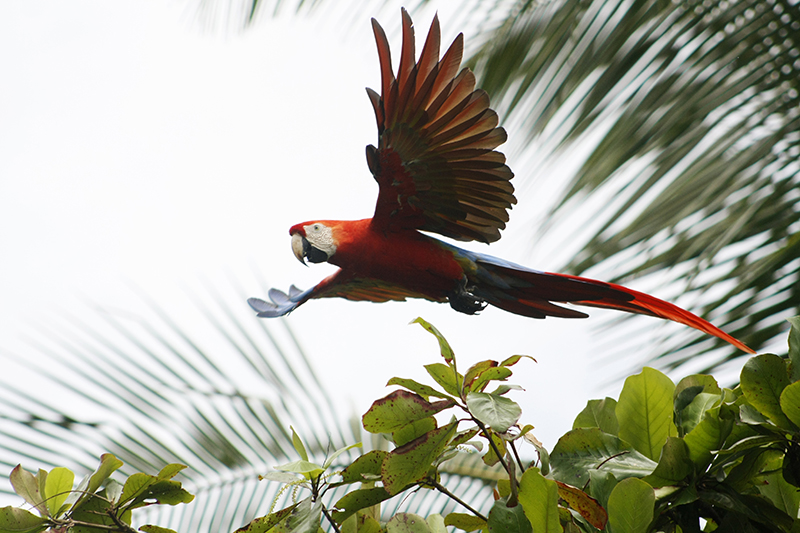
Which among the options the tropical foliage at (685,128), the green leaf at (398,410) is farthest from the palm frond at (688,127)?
the green leaf at (398,410)

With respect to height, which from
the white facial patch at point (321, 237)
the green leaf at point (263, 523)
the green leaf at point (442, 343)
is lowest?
the green leaf at point (263, 523)

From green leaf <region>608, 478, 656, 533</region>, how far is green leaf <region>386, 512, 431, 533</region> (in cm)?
12

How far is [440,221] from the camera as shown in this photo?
1.85ft

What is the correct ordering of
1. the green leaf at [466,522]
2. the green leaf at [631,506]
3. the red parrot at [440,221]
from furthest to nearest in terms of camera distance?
the red parrot at [440,221]
the green leaf at [466,522]
the green leaf at [631,506]

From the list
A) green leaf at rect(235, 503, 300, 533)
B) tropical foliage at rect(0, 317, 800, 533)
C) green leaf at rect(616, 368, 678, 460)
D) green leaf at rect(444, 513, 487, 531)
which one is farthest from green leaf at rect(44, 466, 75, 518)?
green leaf at rect(616, 368, 678, 460)

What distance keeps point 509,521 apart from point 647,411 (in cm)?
10

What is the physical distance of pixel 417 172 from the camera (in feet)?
1.80

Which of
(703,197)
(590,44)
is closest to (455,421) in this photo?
(703,197)

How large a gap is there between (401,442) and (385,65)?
29 cm

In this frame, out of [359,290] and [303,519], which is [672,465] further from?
[359,290]

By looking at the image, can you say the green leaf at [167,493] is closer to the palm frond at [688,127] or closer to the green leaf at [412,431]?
the green leaf at [412,431]

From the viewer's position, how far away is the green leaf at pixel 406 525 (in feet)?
1.16

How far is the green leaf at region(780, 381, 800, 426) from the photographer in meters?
0.29

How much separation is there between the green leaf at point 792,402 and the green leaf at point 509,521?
0.45ft
